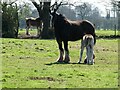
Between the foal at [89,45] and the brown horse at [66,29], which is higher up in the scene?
the brown horse at [66,29]

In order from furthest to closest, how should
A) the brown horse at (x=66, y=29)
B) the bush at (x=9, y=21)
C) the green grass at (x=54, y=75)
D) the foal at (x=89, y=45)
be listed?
the bush at (x=9, y=21), the brown horse at (x=66, y=29), the foal at (x=89, y=45), the green grass at (x=54, y=75)

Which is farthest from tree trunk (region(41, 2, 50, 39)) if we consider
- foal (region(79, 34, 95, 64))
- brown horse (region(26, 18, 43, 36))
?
foal (region(79, 34, 95, 64))

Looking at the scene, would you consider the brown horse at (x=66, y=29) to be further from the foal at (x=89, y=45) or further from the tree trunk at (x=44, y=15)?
the tree trunk at (x=44, y=15)

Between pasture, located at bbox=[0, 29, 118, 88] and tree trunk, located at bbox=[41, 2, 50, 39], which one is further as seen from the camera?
tree trunk, located at bbox=[41, 2, 50, 39]

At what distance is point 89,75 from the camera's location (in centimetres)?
1152

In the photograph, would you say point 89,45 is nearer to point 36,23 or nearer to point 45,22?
point 45,22

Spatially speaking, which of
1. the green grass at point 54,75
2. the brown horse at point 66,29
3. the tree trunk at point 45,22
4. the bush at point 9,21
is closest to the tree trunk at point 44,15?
the tree trunk at point 45,22

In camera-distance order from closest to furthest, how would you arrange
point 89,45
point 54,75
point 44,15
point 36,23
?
1. point 54,75
2. point 89,45
3. point 44,15
4. point 36,23

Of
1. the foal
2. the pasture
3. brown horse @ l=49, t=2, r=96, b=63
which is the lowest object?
the pasture

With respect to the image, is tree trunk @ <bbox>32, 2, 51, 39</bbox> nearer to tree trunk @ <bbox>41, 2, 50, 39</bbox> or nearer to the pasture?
tree trunk @ <bbox>41, 2, 50, 39</bbox>

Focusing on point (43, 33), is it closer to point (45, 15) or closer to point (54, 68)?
point (45, 15)

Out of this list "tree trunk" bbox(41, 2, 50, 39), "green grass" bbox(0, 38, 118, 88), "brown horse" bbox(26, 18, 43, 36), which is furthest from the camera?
"brown horse" bbox(26, 18, 43, 36)

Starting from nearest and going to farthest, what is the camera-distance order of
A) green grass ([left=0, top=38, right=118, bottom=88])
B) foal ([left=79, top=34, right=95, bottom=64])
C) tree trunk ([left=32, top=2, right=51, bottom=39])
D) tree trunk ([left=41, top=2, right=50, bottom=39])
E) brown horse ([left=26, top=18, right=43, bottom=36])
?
1. green grass ([left=0, top=38, right=118, bottom=88])
2. foal ([left=79, top=34, right=95, bottom=64])
3. tree trunk ([left=41, top=2, right=50, bottom=39])
4. tree trunk ([left=32, top=2, right=51, bottom=39])
5. brown horse ([left=26, top=18, right=43, bottom=36])

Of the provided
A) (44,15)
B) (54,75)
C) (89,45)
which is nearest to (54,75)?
(54,75)
